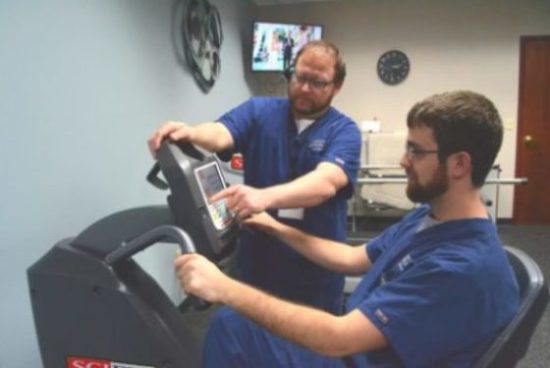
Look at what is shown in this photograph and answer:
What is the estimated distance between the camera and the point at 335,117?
1626 millimetres

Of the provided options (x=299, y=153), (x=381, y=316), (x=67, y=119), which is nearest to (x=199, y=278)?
(x=381, y=316)

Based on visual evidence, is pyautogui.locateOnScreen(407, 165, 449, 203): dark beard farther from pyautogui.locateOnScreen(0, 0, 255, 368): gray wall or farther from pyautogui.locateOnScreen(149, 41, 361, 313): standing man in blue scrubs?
pyautogui.locateOnScreen(0, 0, 255, 368): gray wall

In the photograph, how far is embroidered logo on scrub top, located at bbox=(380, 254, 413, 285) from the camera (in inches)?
43.3

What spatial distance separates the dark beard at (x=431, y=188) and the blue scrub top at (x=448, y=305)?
0.13 metres

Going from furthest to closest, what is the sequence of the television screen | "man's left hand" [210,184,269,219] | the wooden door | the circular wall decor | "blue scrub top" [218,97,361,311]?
the wooden door → the television screen → the circular wall decor → "blue scrub top" [218,97,361,311] → "man's left hand" [210,184,269,219]

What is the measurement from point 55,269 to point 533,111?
5.38 meters

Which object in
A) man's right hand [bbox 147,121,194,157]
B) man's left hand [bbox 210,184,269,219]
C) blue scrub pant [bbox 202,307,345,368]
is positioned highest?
man's right hand [bbox 147,121,194,157]

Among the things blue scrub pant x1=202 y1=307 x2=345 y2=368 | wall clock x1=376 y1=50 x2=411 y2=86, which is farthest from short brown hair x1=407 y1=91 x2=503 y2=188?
wall clock x1=376 y1=50 x2=411 y2=86

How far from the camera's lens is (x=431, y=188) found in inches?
43.6

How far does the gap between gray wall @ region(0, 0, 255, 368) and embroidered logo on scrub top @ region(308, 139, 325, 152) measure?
3.13 feet

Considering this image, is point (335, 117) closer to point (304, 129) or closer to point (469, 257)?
point (304, 129)

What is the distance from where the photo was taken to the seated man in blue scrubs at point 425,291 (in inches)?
37.5

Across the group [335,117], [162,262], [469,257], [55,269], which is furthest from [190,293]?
[162,262]

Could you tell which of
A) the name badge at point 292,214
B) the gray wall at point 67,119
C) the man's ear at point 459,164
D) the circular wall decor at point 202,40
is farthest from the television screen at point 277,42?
the man's ear at point 459,164
